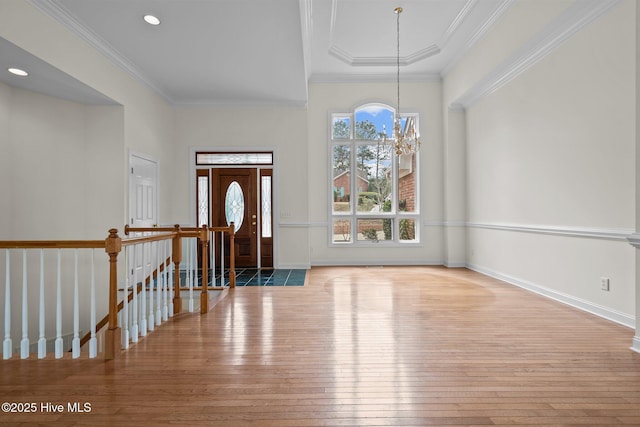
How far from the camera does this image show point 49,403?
7.00 feet

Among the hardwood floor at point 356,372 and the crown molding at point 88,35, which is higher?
the crown molding at point 88,35

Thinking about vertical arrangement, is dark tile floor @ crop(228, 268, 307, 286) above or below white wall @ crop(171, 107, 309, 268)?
below

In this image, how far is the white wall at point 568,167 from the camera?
137 inches

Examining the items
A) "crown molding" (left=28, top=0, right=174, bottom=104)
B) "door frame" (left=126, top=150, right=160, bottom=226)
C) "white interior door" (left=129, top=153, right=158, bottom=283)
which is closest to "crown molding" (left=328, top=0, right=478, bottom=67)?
"crown molding" (left=28, top=0, right=174, bottom=104)

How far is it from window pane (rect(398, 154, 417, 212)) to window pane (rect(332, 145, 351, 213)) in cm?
112

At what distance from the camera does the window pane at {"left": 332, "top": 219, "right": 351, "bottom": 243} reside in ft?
24.7

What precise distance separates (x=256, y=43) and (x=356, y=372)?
430cm

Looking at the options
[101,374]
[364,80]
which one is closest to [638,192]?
[101,374]

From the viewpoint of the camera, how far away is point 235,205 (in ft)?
23.7

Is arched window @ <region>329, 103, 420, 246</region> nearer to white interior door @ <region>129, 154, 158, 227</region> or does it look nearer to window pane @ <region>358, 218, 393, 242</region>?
window pane @ <region>358, 218, 393, 242</region>

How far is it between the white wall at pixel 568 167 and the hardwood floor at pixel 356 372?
62cm

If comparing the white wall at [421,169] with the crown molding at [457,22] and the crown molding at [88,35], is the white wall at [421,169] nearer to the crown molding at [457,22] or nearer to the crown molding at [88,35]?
the crown molding at [457,22]

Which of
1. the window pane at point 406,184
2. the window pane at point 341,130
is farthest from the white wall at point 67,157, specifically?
the window pane at point 406,184

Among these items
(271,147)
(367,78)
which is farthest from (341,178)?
(367,78)
